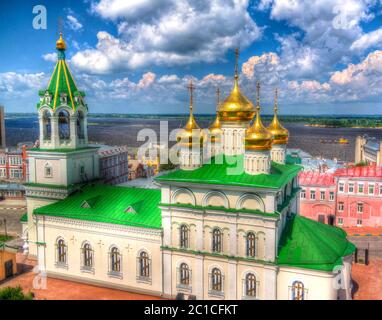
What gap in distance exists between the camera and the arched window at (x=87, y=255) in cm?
2053

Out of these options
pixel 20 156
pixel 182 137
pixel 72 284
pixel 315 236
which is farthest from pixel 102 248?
pixel 20 156

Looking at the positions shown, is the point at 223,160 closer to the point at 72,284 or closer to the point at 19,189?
the point at 72,284

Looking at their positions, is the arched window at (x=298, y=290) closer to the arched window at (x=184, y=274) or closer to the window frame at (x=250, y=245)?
the window frame at (x=250, y=245)

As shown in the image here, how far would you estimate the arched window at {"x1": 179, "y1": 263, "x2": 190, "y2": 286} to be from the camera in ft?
60.5

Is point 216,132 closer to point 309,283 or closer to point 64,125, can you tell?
point 64,125

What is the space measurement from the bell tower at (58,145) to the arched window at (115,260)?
4695 mm

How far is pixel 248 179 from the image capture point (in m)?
17.2

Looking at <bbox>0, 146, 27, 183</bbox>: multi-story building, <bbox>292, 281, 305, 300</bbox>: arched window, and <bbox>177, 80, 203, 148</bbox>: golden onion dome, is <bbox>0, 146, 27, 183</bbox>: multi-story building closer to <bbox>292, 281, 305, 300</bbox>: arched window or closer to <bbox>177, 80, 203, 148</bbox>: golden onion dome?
<bbox>177, 80, 203, 148</bbox>: golden onion dome

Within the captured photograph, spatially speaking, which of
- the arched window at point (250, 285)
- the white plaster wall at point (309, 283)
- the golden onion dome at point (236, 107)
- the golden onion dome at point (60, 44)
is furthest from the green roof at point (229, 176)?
the golden onion dome at point (60, 44)

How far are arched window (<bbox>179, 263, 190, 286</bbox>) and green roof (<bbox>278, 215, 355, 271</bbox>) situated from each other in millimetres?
4324

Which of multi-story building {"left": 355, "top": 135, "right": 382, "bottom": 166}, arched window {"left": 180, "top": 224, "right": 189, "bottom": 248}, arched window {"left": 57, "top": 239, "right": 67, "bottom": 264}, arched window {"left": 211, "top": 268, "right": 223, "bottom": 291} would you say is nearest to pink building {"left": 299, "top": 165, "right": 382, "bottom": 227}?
arched window {"left": 211, "top": 268, "right": 223, "bottom": 291}

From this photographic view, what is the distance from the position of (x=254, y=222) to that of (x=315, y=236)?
10.00 feet

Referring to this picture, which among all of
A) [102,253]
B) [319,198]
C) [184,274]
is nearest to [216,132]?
[184,274]

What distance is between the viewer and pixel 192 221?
18000mm
